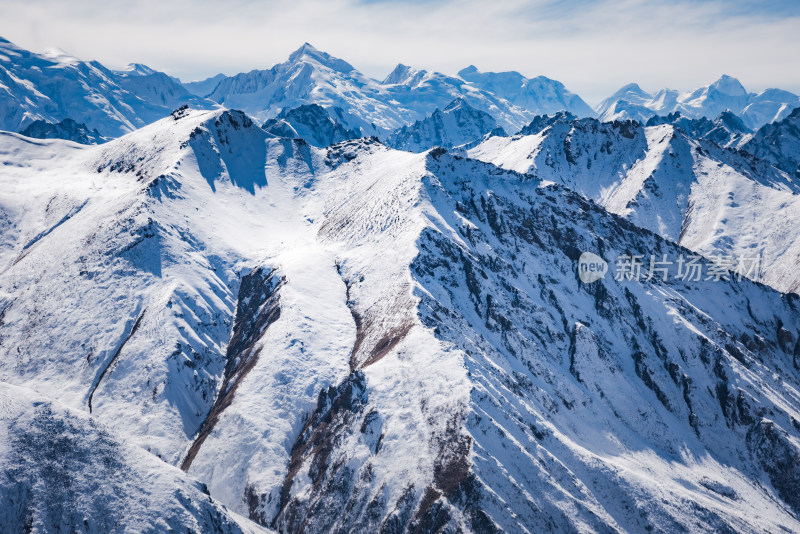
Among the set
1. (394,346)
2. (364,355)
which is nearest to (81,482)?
(364,355)

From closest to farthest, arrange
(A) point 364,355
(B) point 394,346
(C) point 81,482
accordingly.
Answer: (C) point 81,482, (B) point 394,346, (A) point 364,355

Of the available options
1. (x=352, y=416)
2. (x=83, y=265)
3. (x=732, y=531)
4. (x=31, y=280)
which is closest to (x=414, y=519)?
(x=352, y=416)

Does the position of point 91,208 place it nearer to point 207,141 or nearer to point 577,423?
point 207,141

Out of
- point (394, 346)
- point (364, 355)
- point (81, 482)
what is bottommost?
point (81, 482)

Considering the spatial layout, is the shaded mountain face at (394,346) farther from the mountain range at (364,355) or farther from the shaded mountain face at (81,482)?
the shaded mountain face at (81,482)

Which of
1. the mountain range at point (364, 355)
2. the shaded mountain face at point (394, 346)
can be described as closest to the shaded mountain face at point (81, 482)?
the mountain range at point (364, 355)

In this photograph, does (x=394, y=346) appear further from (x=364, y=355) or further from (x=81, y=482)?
(x=81, y=482)

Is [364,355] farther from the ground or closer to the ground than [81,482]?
farther from the ground
